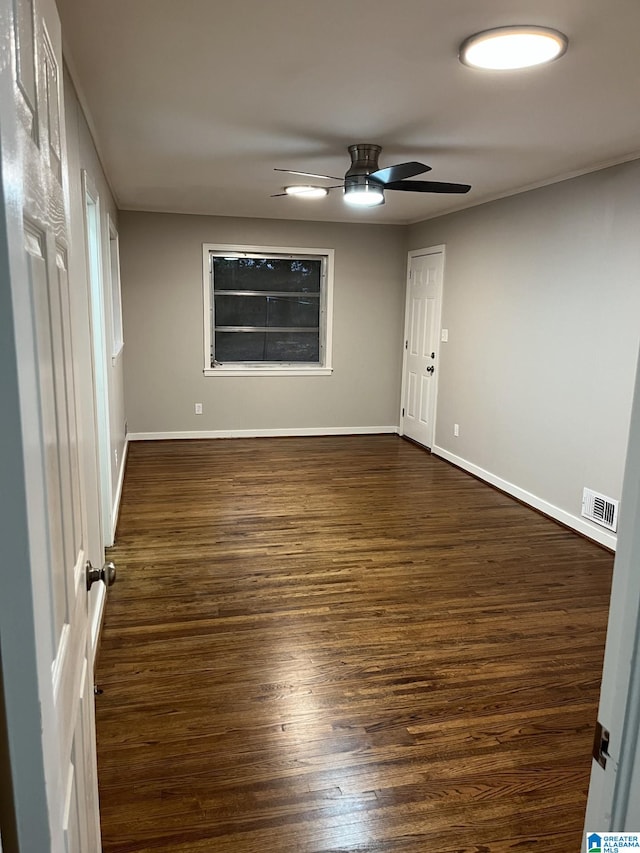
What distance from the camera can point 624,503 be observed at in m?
0.85

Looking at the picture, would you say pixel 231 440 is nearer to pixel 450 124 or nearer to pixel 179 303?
pixel 179 303

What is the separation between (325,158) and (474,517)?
2.75m

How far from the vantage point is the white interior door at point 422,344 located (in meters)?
6.30

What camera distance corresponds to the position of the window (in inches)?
262

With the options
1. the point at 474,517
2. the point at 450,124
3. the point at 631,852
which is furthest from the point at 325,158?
the point at 631,852

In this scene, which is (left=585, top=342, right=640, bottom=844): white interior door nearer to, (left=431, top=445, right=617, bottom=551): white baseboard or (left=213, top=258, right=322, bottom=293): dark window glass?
(left=431, top=445, right=617, bottom=551): white baseboard

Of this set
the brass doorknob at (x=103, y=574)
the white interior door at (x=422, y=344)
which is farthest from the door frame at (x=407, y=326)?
the brass doorknob at (x=103, y=574)

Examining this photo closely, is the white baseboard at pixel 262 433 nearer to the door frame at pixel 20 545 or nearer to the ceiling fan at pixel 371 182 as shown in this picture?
the ceiling fan at pixel 371 182

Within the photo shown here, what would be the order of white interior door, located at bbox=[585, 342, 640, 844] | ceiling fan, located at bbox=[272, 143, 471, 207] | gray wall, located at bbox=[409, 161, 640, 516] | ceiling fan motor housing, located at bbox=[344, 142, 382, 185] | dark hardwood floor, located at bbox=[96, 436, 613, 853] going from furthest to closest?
1. gray wall, located at bbox=[409, 161, 640, 516]
2. ceiling fan motor housing, located at bbox=[344, 142, 382, 185]
3. ceiling fan, located at bbox=[272, 143, 471, 207]
4. dark hardwood floor, located at bbox=[96, 436, 613, 853]
5. white interior door, located at bbox=[585, 342, 640, 844]

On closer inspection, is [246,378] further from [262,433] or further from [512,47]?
[512,47]

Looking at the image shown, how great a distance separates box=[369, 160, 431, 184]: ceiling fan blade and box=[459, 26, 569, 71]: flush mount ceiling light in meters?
0.78

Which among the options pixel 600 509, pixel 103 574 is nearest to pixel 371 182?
pixel 600 509

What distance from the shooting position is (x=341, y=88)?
2.63 metres

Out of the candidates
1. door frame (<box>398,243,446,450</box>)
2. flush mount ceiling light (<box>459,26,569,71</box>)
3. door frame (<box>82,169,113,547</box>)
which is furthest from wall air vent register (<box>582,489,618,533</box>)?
door frame (<box>82,169,113,547</box>)
